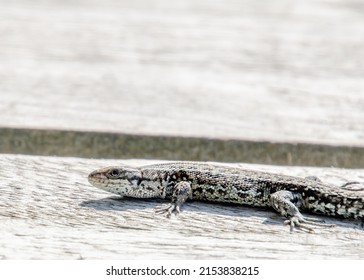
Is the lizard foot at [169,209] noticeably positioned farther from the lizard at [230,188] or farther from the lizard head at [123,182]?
the lizard head at [123,182]

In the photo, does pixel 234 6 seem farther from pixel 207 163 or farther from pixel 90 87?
pixel 207 163

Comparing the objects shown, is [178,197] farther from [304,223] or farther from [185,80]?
[185,80]

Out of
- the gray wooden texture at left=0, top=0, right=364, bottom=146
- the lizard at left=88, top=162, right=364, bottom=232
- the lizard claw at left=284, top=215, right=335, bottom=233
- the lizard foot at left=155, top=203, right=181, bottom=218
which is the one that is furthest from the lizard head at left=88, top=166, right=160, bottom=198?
the lizard claw at left=284, top=215, right=335, bottom=233

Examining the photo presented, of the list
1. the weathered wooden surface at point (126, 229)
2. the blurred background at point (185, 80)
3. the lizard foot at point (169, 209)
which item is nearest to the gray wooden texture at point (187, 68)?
the blurred background at point (185, 80)

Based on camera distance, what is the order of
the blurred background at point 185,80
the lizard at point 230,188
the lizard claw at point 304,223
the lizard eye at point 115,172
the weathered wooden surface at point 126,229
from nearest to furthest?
the weathered wooden surface at point 126,229
the lizard claw at point 304,223
the lizard at point 230,188
the lizard eye at point 115,172
the blurred background at point 185,80

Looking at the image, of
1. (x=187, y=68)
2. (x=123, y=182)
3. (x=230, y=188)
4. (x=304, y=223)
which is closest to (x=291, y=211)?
(x=304, y=223)

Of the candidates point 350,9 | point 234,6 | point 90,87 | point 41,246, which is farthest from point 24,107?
point 350,9
